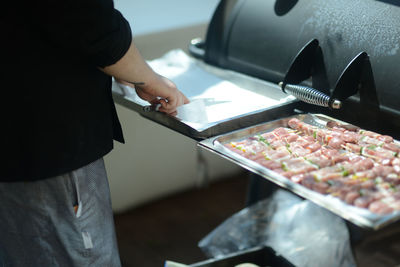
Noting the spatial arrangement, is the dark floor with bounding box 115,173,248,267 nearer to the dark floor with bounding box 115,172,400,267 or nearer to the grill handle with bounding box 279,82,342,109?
the dark floor with bounding box 115,172,400,267

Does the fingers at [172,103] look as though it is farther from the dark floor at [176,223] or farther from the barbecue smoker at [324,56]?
the dark floor at [176,223]

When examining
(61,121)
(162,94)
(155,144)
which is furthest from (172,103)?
(155,144)

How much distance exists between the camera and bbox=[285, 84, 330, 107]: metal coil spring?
127cm

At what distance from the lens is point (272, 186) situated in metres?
1.86

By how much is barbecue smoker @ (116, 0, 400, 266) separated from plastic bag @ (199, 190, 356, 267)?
141mm

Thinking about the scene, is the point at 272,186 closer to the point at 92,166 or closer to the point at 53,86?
the point at 92,166

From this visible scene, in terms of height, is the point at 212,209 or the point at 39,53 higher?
the point at 39,53

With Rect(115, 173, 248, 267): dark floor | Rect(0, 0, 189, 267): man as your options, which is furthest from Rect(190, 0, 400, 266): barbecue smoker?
Rect(115, 173, 248, 267): dark floor

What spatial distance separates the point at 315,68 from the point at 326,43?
76 mm

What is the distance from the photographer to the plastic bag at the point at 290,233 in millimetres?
1591

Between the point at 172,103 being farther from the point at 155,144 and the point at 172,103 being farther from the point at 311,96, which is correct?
the point at 155,144

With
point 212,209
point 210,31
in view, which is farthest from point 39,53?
point 212,209

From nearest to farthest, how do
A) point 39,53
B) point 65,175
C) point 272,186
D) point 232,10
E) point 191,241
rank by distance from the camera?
point 39,53 < point 65,175 < point 232,10 < point 272,186 < point 191,241

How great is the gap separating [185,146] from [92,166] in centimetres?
130
